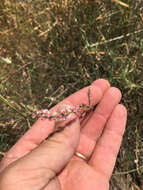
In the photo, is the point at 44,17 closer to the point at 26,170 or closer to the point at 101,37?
the point at 101,37

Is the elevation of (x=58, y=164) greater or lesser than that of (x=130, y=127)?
greater

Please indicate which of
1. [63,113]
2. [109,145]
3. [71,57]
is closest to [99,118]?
[109,145]

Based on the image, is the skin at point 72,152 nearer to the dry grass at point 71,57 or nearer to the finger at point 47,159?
the finger at point 47,159

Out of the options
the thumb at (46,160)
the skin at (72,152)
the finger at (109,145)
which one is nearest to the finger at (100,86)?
the skin at (72,152)

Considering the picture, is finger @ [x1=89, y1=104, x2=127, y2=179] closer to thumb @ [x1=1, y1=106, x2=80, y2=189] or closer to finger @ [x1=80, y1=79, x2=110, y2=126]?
finger @ [x1=80, y1=79, x2=110, y2=126]

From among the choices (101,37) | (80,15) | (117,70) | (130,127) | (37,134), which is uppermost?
(80,15)

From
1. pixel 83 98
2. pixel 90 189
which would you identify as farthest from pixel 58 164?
pixel 83 98

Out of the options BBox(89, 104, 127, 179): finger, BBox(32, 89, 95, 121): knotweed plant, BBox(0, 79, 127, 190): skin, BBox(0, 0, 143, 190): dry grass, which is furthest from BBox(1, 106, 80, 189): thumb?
BBox(0, 0, 143, 190): dry grass
